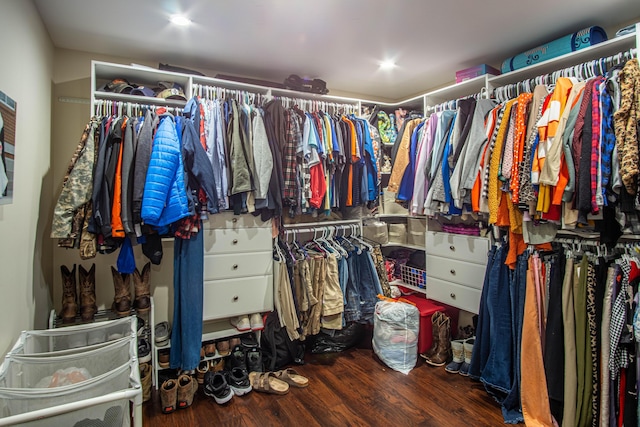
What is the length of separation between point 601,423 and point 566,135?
1.43 meters

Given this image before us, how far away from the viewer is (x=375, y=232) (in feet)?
10.9

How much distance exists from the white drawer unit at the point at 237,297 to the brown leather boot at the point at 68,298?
0.75m

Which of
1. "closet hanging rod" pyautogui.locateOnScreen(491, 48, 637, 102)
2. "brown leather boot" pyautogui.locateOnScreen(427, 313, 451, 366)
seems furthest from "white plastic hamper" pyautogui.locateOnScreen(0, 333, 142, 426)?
"closet hanging rod" pyautogui.locateOnScreen(491, 48, 637, 102)

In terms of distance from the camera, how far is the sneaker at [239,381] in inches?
91.3

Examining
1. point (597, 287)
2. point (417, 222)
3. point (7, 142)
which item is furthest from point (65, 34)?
point (597, 287)

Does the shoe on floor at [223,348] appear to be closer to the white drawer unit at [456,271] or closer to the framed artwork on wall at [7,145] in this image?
the framed artwork on wall at [7,145]

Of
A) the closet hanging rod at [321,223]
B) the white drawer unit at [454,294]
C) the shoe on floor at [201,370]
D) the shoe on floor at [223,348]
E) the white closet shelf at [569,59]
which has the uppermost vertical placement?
the white closet shelf at [569,59]

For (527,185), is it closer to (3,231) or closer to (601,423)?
(601,423)

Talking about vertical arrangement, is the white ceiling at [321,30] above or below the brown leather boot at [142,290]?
above

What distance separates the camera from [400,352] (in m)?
2.62

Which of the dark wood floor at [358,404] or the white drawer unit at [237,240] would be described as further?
the white drawer unit at [237,240]

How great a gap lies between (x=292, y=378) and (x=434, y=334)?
3.76 feet

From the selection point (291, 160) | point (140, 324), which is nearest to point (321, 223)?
point (291, 160)

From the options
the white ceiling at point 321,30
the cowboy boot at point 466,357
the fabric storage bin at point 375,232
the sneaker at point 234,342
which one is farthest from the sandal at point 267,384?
the white ceiling at point 321,30
